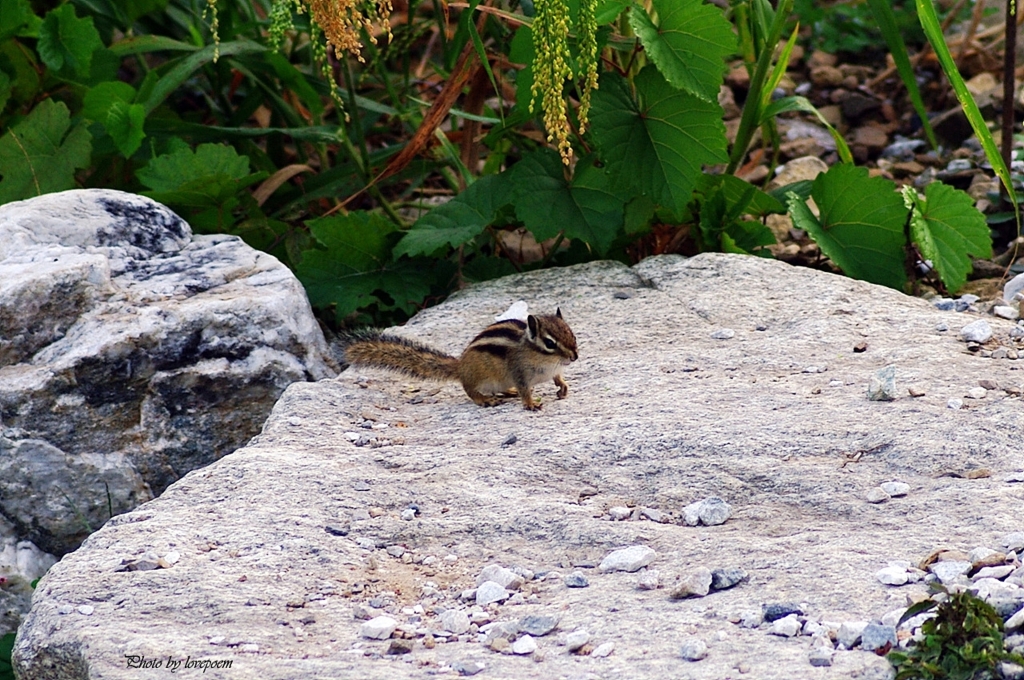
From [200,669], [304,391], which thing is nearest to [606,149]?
[304,391]

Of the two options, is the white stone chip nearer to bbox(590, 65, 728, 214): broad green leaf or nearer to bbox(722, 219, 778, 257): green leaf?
bbox(590, 65, 728, 214): broad green leaf

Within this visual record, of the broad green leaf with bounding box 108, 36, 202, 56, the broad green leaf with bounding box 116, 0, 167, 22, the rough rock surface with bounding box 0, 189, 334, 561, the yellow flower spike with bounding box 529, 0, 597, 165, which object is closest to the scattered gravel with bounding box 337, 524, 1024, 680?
the yellow flower spike with bounding box 529, 0, 597, 165

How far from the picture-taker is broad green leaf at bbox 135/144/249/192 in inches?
210

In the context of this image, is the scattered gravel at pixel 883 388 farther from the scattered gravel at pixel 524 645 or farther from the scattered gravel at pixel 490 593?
the scattered gravel at pixel 524 645

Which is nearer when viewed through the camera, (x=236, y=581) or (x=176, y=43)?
(x=236, y=581)

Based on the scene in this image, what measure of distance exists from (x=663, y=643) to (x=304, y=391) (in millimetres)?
2050

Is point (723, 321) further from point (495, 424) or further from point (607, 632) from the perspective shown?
point (607, 632)

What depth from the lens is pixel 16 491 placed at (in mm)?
4180

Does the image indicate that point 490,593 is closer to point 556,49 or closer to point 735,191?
point 556,49

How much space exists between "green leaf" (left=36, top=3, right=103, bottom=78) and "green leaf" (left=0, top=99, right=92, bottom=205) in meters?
0.20

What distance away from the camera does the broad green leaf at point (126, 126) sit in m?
5.34

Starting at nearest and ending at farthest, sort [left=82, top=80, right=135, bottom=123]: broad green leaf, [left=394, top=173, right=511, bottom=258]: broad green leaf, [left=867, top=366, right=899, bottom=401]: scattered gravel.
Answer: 1. [left=867, top=366, right=899, bottom=401]: scattered gravel
2. [left=394, top=173, right=511, bottom=258]: broad green leaf
3. [left=82, top=80, right=135, bottom=123]: broad green leaf

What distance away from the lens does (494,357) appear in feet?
14.0

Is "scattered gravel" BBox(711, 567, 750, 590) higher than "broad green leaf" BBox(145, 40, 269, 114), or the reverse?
"broad green leaf" BBox(145, 40, 269, 114)
